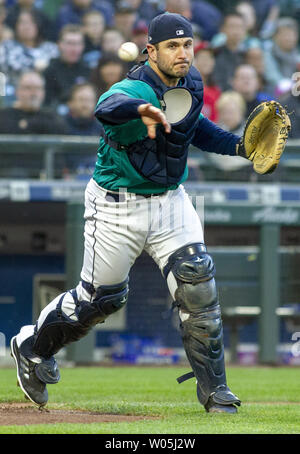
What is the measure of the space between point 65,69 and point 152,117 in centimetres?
692

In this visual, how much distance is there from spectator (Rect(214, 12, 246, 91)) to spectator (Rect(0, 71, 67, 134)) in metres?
2.10

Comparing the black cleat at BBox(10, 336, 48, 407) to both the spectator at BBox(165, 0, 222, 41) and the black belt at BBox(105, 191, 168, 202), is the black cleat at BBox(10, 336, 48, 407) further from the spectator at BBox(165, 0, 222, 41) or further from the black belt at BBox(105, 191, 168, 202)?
the spectator at BBox(165, 0, 222, 41)

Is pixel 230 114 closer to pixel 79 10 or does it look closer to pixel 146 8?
pixel 146 8

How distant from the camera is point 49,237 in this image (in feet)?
32.7

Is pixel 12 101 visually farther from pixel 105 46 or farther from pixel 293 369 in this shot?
pixel 293 369

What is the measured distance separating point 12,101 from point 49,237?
1.63 meters

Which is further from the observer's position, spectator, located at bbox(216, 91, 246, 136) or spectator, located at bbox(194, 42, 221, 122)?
spectator, located at bbox(194, 42, 221, 122)

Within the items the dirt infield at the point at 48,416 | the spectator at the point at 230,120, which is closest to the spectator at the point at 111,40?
the spectator at the point at 230,120

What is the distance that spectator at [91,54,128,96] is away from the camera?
32.2ft

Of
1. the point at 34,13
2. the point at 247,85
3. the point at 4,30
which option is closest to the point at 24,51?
the point at 4,30

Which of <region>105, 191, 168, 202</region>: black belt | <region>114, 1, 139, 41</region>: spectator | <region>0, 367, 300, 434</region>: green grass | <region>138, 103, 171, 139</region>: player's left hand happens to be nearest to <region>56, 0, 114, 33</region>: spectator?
<region>114, 1, 139, 41</region>: spectator

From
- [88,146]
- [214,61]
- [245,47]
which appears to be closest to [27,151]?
[88,146]

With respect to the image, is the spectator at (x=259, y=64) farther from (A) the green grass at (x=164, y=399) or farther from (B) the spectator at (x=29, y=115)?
(A) the green grass at (x=164, y=399)

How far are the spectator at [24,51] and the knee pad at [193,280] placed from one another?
6220 millimetres
